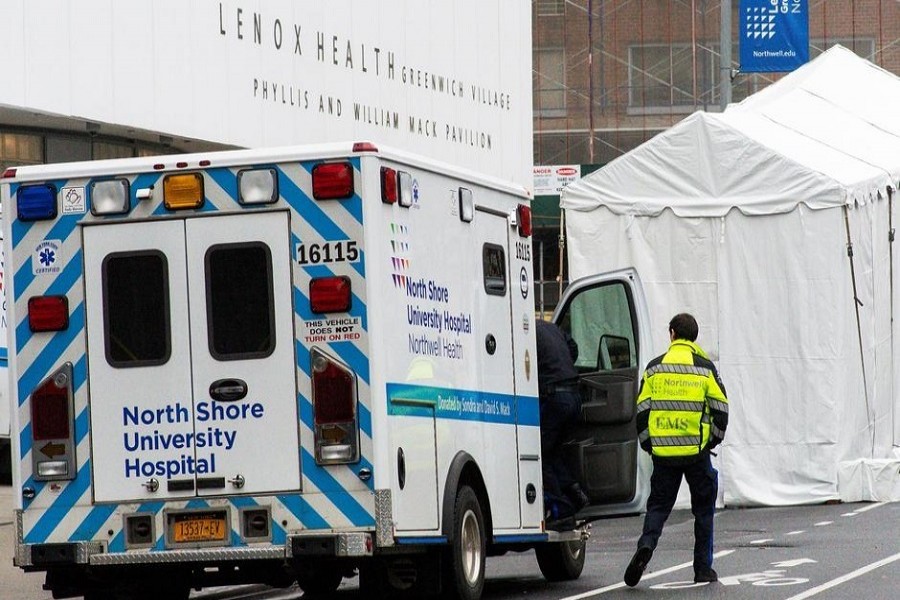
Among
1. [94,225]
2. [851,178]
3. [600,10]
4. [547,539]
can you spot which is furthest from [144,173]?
[600,10]

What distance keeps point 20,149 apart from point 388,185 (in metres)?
9.04

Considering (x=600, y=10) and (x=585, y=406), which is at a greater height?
(x=600, y=10)

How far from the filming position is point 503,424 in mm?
10984

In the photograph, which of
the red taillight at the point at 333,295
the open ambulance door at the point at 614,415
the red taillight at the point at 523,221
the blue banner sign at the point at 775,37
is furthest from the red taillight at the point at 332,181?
the blue banner sign at the point at 775,37

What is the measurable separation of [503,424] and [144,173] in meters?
2.80

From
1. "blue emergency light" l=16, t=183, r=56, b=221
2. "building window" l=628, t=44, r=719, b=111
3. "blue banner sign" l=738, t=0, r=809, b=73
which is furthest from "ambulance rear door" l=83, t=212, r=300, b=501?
"building window" l=628, t=44, r=719, b=111

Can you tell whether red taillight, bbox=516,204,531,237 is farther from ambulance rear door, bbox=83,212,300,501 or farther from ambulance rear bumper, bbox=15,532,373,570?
ambulance rear bumper, bbox=15,532,373,570

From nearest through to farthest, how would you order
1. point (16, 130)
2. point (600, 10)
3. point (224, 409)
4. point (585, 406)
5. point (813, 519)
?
1. point (224, 409)
2. point (585, 406)
3. point (813, 519)
4. point (16, 130)
5. point (600, 10)

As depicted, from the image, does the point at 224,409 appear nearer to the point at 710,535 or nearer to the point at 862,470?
the point at 710,535

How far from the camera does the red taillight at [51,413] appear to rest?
9492 mm

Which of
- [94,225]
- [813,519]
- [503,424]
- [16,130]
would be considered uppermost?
[16,130]

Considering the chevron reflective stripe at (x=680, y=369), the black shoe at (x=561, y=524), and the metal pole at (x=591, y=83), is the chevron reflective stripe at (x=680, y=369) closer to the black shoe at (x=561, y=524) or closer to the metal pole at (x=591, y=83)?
the black shoe at (x=561, y=524)

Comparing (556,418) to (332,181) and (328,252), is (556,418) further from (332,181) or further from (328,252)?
(332,181)

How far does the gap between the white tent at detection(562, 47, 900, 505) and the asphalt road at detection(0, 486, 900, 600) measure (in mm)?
1033
